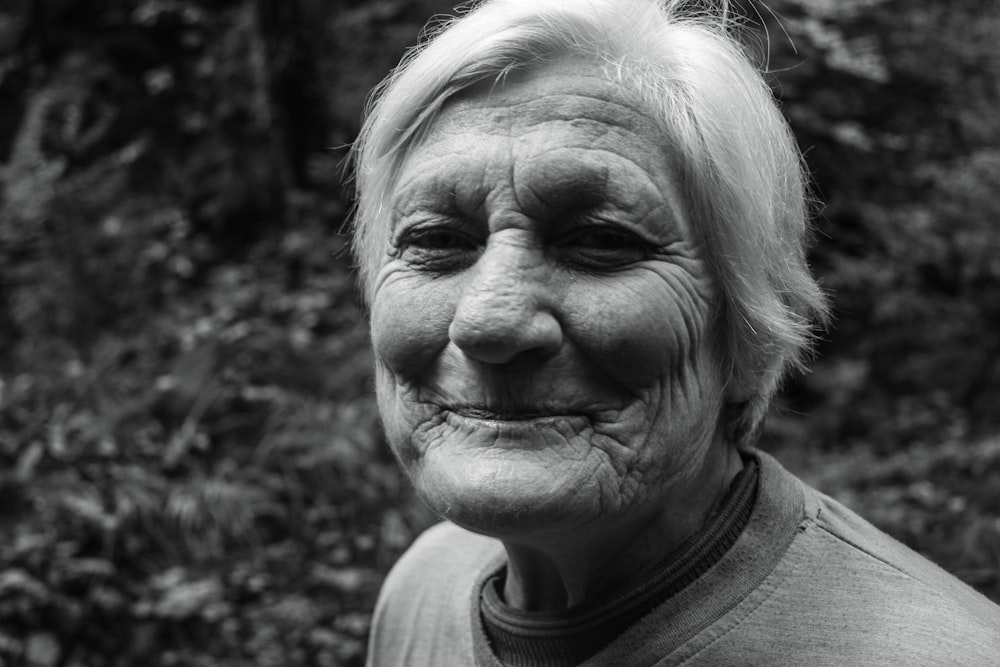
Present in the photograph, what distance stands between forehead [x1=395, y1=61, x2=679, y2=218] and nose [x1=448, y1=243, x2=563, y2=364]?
11cm

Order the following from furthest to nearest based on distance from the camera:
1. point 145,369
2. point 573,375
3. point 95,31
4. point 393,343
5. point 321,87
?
1. point 95,31
2. point 321,87
3. point 145,369
4. point 393,343
5. point 573,375

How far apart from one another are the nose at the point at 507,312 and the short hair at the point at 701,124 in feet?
0.90

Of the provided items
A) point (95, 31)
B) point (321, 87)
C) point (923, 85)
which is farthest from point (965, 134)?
point (95, 31)

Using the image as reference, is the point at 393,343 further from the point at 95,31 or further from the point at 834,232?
the point at 95,31

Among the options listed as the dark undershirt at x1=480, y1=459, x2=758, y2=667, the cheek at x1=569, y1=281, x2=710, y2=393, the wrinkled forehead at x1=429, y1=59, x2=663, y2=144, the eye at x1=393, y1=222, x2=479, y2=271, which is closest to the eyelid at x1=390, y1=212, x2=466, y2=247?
the eye at x1=393, y1=222, x2=479, y2=271

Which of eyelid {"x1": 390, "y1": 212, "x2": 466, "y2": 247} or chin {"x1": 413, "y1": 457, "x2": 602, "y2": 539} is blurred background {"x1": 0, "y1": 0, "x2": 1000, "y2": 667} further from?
chin {"x1": 413, "y1": 457, "x2": 602, "y2": 539}

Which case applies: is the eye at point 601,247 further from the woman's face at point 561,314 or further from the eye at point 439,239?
the eye at point 439,239

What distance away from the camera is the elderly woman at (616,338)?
137 cm

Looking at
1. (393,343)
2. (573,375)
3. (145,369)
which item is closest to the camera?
(573,375)

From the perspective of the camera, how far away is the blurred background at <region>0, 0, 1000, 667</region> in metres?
3.95

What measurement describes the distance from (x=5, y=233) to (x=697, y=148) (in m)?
5.71

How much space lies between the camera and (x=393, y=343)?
4.94ft

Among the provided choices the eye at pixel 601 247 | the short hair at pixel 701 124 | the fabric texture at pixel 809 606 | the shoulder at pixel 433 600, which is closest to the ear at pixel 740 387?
the short hair at pixel 701 124

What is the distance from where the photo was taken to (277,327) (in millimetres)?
5746
